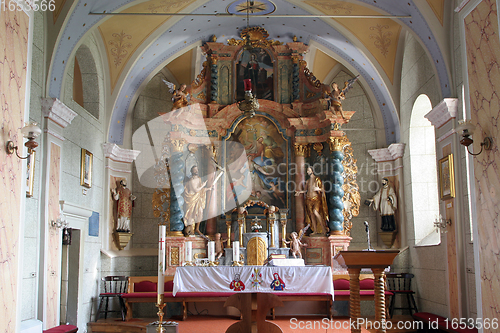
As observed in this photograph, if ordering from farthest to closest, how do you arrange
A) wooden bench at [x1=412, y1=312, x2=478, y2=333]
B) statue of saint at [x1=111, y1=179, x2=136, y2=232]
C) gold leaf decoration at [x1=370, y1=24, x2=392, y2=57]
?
statue of saint at [x1=111, y1=179, x2=136, y2=232], gold leaf decoration at [x1=370, y1=24, x2=392, y2=57], wooden bench at [x1=412, y1=312, x2=478, y2=333]

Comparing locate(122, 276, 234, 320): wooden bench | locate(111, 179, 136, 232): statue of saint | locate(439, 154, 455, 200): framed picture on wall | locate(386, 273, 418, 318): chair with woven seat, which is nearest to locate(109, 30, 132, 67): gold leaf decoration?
locate(111, 179, 136, 232): statue of saint

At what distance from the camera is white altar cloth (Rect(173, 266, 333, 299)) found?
6766 millimetres

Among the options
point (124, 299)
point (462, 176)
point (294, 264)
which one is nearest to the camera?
point (294, 264)

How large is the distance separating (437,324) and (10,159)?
675cm

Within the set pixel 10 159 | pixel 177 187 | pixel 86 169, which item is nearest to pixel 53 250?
pixel 86 169

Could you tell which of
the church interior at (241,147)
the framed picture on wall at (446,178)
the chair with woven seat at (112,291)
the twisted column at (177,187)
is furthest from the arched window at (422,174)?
the chair with woven seat at (112,291)

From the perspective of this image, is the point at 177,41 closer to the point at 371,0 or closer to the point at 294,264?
the point at 371,0

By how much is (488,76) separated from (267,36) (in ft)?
23.5

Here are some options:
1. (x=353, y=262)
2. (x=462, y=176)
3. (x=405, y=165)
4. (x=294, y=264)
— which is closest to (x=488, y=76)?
(x=353, y=262)

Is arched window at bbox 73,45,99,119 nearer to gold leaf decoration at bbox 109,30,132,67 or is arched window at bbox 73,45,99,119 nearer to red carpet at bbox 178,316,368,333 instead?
gold leaf decoration at bbox 109,30,132,67

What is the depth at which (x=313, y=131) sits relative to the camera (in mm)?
11633

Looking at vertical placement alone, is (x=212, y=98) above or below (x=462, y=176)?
above

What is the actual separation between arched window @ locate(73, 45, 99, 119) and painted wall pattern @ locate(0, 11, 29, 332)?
459cm

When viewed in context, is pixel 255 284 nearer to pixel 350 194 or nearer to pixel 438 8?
pixel 350 194
